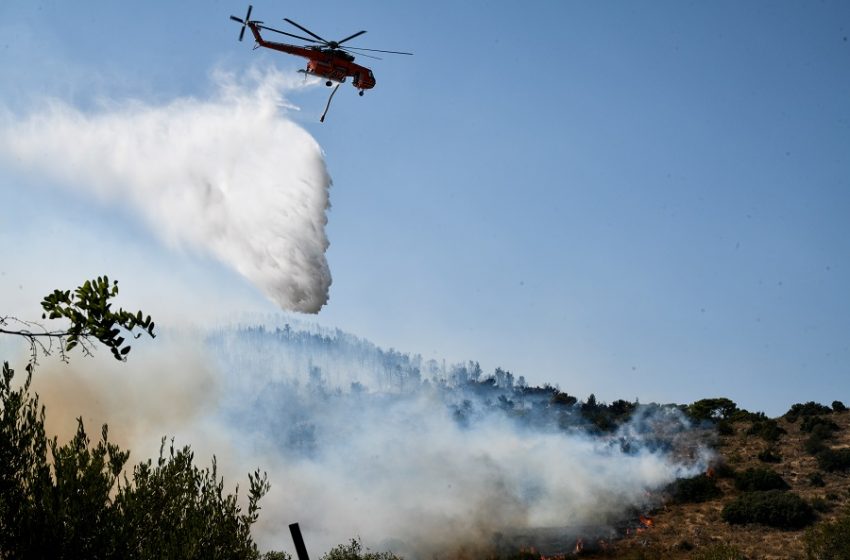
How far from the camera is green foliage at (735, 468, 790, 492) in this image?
230 feet

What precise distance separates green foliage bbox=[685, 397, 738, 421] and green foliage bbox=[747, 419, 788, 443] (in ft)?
51.5

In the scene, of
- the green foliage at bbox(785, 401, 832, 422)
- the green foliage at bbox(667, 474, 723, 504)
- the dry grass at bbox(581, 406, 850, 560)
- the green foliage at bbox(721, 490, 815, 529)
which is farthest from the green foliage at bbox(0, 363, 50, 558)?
the green foliage at bbox(785, 401, 832, 422)

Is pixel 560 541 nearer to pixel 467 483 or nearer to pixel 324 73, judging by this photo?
pixel 467 483

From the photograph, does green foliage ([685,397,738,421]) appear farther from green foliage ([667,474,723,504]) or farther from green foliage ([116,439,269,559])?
green foliage ([116,439,269,559])

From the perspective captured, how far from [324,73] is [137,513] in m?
28.9

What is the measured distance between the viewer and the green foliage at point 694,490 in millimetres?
71625

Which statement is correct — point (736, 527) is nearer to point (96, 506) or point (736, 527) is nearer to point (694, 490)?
point (694, 490)

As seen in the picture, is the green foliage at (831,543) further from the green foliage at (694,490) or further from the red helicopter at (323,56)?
the red helicopter at (323,56)

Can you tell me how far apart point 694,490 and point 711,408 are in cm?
4187

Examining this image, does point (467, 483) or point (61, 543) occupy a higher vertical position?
point (467, 483)

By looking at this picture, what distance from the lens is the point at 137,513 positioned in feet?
60.4

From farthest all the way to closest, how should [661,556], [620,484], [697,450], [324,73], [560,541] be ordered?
1. [697,450]
2. [620,484]
3. [560,541]
4. [661,556]
5. [324,73]

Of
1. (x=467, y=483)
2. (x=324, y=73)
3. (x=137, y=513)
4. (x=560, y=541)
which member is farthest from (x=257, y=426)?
(x=137, y=513)

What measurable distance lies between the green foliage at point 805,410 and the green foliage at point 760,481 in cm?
2423
